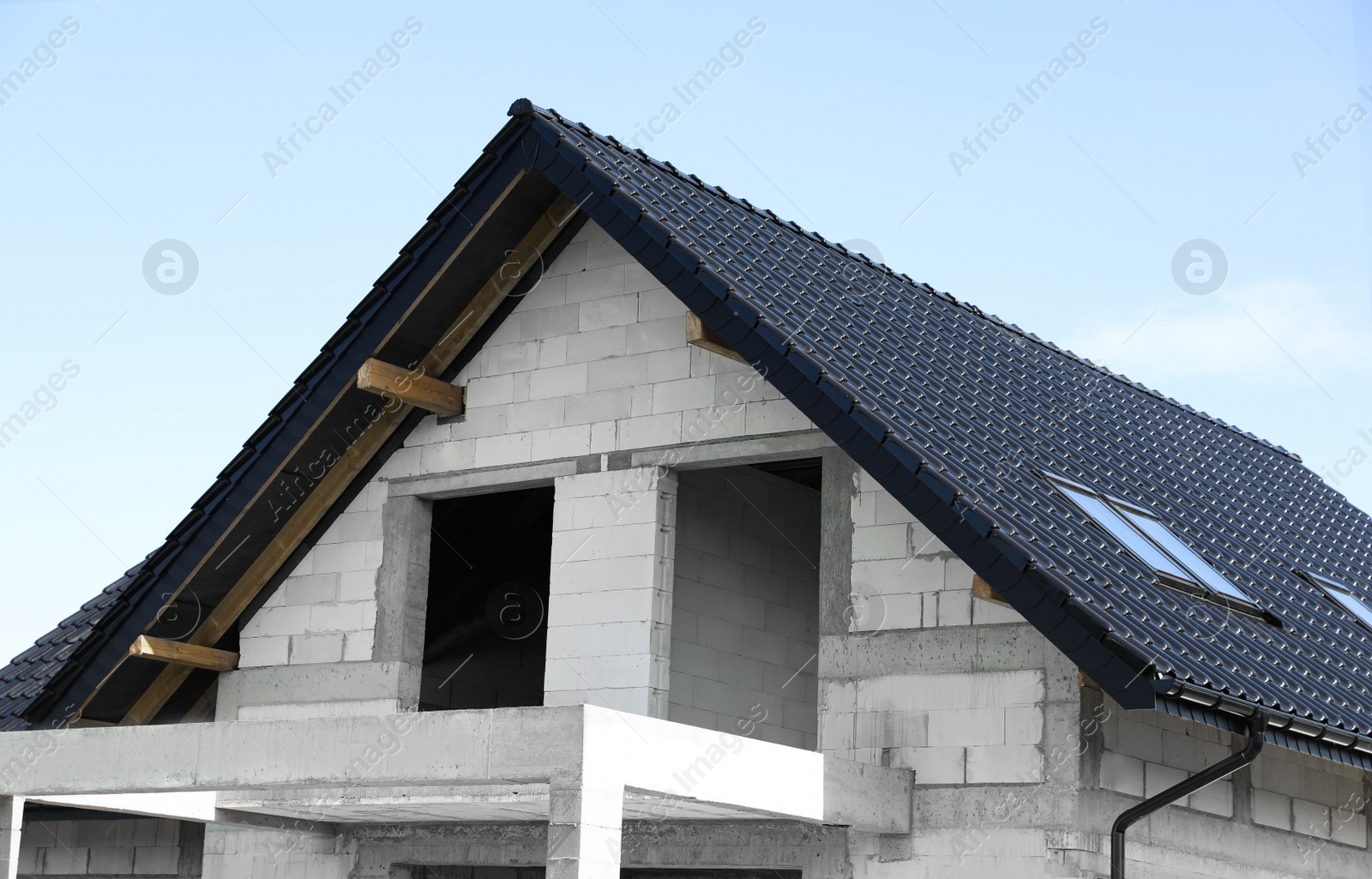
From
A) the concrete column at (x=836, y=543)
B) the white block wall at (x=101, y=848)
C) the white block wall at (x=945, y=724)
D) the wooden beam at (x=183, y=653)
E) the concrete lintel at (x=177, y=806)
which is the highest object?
the concrete column at (x=836, y=543)

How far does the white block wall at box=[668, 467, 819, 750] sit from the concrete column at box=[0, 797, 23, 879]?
450 cm

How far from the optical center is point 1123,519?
10.1 metres

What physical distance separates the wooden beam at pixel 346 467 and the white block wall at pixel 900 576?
9.50ft

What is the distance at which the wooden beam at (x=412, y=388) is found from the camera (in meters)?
10.7

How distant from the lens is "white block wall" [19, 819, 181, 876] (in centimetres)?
1240

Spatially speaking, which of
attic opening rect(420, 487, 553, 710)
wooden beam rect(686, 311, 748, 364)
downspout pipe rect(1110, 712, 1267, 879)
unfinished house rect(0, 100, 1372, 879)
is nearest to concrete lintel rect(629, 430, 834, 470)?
unfinished house rect(0, 100, 1372, 879)

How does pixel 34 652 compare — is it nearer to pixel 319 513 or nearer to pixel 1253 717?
pixel 319 513

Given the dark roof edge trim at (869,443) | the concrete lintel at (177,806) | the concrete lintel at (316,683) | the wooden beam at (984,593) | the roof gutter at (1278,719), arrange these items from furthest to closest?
the concrete lintel at (316,683) → the concrete lintel at (177,806) → the wooden beam at (984,593) → the dark roof edge trim at (869,443) → the roof gutter at (1278,719)

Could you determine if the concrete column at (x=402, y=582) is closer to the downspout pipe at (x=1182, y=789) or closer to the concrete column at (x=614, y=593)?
the concrete column at (x=614, y=593)

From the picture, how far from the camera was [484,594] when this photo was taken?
14.0 meters

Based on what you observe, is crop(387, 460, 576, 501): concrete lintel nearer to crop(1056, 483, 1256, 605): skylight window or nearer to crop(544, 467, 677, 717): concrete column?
crop(544, 467, 677, 717): concrete column

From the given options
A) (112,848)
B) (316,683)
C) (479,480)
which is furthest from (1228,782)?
(112,848)

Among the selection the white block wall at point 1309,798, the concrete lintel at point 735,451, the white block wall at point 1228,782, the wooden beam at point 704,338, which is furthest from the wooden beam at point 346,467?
the white block wall at point 1309,798

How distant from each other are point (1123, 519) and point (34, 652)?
9.74 meters
